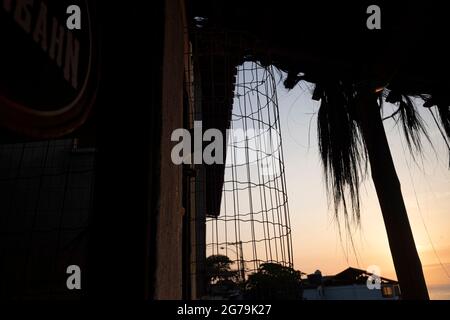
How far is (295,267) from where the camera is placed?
1571mm

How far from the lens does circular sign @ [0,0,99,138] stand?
0.43 m

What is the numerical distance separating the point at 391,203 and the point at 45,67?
202 centimetres

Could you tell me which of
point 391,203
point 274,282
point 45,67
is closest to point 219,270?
point 274,282

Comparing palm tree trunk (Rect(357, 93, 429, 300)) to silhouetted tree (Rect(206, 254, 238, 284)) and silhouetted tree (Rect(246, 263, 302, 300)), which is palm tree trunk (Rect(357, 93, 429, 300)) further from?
silhouetted tree (Rect(206, 254, 238, 284))

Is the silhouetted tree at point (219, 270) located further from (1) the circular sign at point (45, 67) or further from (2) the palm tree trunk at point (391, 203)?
(1) the circular sign at point (45, 67)

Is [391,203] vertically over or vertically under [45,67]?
over

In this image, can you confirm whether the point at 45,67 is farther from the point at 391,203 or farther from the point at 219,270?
the point at 391,203

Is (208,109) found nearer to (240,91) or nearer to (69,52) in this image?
(240,91)

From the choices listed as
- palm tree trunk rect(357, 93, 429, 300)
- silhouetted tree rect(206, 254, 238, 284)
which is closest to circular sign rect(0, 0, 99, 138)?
silhouetted tree rect(206, 254, 238, 284)

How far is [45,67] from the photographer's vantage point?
0.51 metres
